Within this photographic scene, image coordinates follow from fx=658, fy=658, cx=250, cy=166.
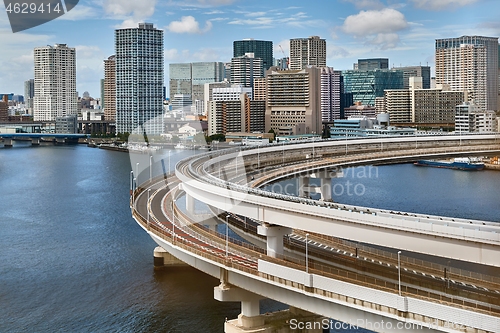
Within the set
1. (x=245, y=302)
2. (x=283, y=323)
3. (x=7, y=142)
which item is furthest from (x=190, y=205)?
(x=7, y=142)

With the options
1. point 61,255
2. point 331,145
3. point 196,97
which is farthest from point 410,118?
point 61,255

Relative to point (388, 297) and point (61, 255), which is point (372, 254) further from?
point (61, 255)

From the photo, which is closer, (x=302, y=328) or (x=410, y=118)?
(x=302, y=328)

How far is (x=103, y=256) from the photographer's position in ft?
29.5

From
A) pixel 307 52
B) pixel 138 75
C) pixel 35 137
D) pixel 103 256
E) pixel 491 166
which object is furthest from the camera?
pixel 307 52

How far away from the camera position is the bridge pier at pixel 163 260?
841 cm

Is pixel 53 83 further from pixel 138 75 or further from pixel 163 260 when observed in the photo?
pixel 163 260

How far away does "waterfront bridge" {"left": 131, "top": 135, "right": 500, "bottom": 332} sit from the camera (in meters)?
4.78

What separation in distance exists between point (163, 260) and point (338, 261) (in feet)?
9.88

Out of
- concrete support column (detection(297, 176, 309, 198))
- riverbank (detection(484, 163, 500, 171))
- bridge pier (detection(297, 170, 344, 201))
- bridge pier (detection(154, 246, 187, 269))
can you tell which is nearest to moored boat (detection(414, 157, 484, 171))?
riverbank (detection(484, 163, 500, 171))

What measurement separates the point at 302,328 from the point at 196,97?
4531cm

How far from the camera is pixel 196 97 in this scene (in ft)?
166

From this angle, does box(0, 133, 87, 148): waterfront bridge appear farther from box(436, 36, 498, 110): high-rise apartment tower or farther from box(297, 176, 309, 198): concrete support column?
box(297, 176, 309, 198): concrete support column

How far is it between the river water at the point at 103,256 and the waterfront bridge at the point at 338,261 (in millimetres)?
556
